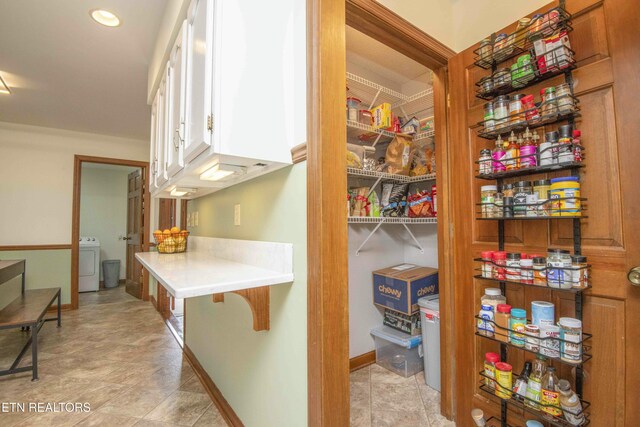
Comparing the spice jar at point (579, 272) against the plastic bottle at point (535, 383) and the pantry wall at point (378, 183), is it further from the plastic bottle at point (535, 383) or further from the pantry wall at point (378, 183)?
the pantry wall at point (378, 183)

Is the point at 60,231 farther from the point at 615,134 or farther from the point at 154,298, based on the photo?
the point at 615,134

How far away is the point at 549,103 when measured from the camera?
118 cm

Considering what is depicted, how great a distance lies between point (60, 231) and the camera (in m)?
3.96

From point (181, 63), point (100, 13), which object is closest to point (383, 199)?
point (181, 63)

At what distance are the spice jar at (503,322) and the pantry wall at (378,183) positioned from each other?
0.91m

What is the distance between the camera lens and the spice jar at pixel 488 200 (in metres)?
1.36

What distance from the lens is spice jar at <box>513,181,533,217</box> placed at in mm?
1241

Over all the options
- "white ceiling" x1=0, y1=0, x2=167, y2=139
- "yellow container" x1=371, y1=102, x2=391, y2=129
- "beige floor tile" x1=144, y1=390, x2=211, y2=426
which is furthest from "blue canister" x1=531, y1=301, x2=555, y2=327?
"white ceiling" x1=0, y1=0, x2=167, y2=139

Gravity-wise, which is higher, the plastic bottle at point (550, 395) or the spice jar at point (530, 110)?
the spice jar at point (530, 110)

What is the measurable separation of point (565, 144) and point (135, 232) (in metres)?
5.41

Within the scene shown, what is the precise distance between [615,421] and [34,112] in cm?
533

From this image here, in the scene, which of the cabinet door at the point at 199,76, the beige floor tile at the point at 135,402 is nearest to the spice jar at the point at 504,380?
the cabinet door at the point at 199,76

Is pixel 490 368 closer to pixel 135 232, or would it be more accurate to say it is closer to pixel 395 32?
pixel 395 32

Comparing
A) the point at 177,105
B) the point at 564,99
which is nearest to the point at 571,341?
the point at 564,99
